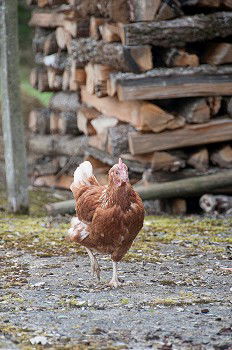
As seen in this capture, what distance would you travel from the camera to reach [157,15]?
931 centimetres

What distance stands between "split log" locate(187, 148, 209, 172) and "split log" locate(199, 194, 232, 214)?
1.10 ft

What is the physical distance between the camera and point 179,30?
30.9ft

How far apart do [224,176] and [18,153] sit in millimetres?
2330

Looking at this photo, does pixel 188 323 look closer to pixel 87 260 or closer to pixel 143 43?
pixel 87 260

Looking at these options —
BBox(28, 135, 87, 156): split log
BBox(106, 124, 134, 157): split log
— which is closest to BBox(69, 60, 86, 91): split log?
BBox(28, 135, 87, 156): split log

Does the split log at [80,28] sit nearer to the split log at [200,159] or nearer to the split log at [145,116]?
the split log at [145,116]

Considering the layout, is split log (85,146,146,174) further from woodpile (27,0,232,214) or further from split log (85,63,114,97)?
split log (85,63,114,97)

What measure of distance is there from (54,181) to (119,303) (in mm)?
7273

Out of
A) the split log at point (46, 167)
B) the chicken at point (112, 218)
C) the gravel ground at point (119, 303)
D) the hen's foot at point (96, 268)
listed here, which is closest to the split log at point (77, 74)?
the split log at point (46, 167)

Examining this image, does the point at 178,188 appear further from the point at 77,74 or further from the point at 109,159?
the point at 77,74

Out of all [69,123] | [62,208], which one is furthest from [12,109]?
[69,123]

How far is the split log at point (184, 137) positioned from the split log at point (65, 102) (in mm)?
2685

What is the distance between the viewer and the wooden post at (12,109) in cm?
930

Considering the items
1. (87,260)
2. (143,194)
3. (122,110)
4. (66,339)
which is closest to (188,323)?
(66,339)
